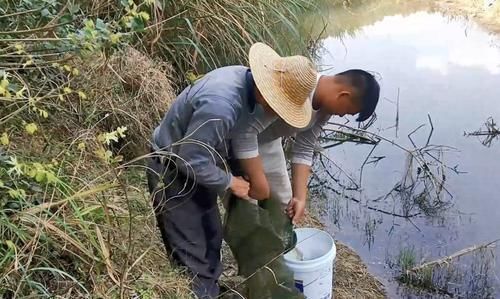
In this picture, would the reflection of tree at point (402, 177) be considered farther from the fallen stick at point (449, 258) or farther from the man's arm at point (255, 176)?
the man's arm at point (255, 176)

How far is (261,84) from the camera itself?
2182 mm

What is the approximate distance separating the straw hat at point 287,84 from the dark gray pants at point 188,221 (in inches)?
16.0

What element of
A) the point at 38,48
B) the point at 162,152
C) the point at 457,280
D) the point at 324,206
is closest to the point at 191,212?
the point at 162,152

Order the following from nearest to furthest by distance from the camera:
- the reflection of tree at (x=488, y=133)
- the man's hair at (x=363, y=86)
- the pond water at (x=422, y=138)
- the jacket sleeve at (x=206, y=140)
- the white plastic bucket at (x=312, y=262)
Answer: the jacket sleeve at (x=206, y=140), the man's hair at (x=363, y=86), the white plastic bucket at (x=312, y=262), the pond water at (x=422, y=138), the reflection of tree at (x=488, y=133)

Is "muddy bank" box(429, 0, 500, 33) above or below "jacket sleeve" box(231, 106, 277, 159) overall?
below

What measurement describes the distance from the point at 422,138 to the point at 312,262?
2.70 meters

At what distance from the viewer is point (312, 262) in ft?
8.23

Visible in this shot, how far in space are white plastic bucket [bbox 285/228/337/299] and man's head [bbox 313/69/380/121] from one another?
2.01 ft

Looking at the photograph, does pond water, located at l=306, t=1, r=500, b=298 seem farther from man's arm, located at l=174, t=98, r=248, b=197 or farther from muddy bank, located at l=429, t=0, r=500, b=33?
man's arm, located at l=174, t=98, r=248, b=197

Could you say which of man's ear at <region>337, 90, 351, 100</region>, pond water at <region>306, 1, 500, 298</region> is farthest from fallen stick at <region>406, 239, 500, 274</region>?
man's ear at <region>337, 90, 351, 100</region>

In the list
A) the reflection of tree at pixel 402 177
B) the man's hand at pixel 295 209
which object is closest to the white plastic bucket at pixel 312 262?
the man's hand at pixel 295 209

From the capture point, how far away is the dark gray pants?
232cm

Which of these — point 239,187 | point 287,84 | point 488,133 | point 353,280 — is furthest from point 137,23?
point 488,133

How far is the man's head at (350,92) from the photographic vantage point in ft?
7.39
